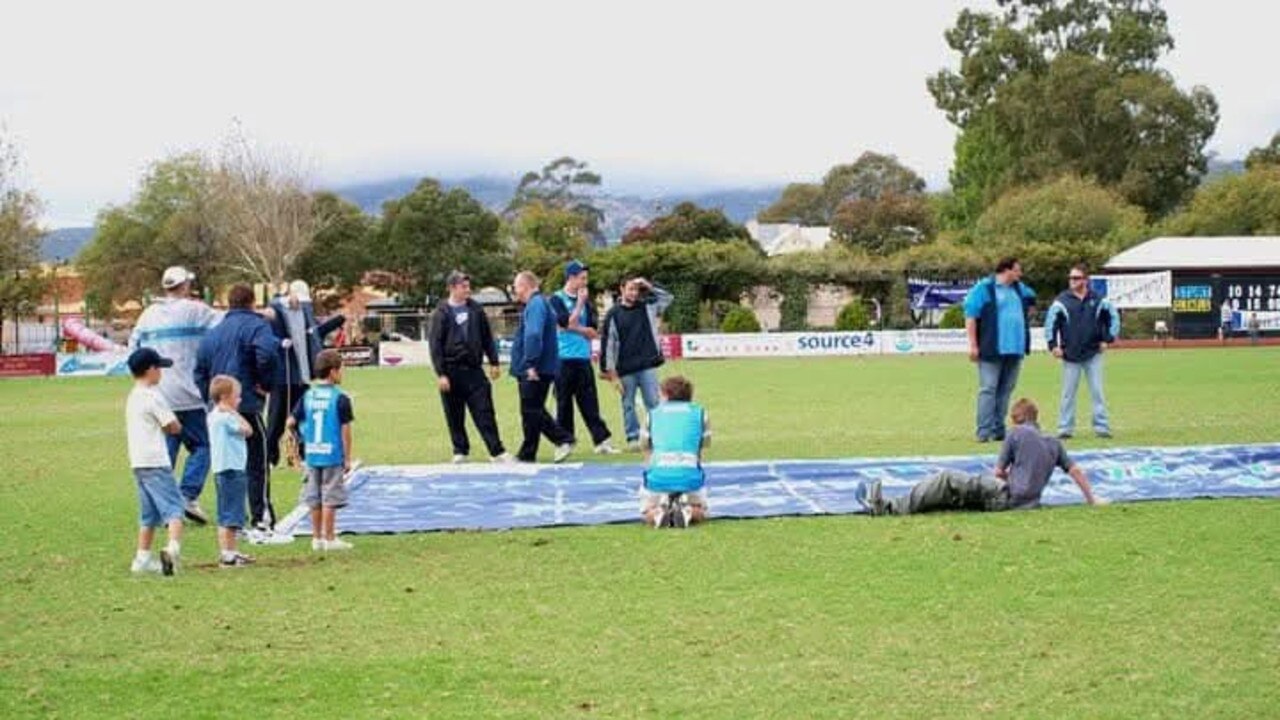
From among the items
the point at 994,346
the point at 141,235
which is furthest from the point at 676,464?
the point at 141,235

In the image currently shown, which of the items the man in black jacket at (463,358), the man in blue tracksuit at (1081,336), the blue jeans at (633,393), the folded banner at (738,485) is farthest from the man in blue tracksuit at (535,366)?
the man in blue tracksuit at (1081,336)

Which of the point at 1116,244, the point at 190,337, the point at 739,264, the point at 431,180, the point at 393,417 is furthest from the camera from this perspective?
the point at 431,180

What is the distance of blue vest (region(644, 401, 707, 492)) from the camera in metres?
10.6

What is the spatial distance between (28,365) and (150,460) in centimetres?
4164

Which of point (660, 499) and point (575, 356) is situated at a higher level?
point (575, 356)

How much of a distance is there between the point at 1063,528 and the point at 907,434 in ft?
24.1

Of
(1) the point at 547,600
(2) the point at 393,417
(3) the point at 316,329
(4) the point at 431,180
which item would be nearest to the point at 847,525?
(1) the point at 547,600

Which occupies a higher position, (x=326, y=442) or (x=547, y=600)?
(x=326, y=442)

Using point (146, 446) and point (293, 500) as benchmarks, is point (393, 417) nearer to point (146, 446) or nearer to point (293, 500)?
point (293, 500)

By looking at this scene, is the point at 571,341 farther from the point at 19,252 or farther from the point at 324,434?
the point at 19,252

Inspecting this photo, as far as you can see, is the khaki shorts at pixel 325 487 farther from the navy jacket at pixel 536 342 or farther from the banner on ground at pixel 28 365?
the banner on ground at pixel 28 365

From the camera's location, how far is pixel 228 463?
977 cm

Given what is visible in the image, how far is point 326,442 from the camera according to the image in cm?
992

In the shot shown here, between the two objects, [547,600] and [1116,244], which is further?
[1116,244]
